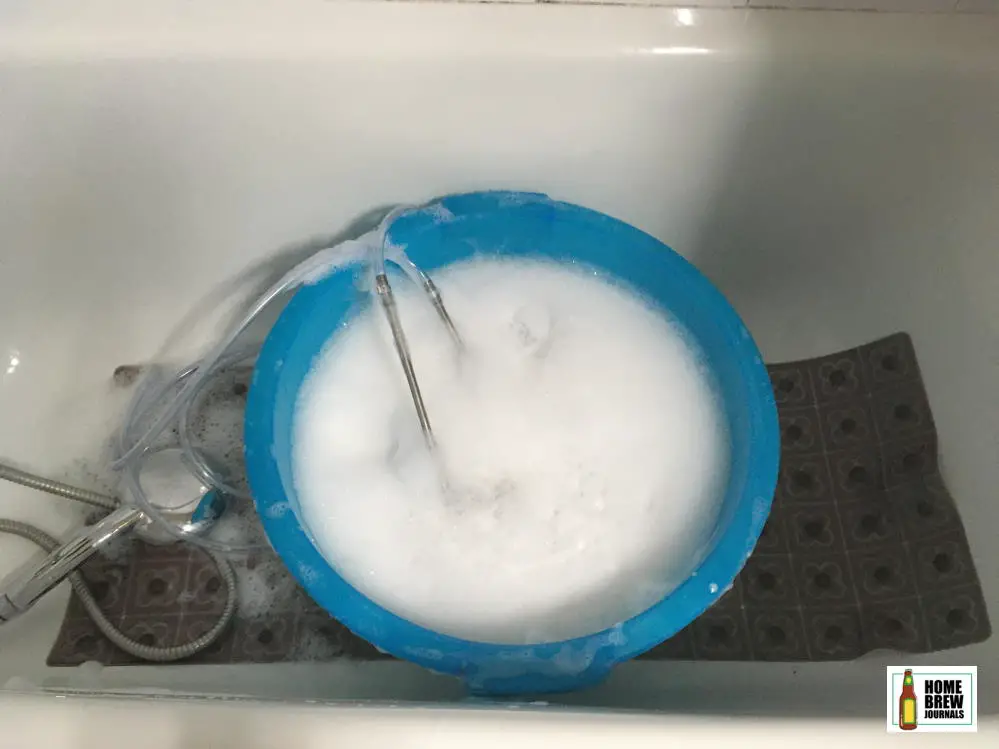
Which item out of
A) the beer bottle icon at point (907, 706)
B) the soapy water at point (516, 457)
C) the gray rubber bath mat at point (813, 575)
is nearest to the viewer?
the beer bottle icon at point (907, 706)

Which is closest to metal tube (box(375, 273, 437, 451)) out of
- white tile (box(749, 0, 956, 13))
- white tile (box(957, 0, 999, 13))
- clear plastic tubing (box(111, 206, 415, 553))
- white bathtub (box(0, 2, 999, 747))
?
clear plastic tubing (box(111, 206, 415, 553))

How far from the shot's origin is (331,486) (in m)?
0.81

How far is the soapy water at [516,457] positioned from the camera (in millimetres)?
766

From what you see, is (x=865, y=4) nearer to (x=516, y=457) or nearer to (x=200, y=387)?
(x=516, y=457)

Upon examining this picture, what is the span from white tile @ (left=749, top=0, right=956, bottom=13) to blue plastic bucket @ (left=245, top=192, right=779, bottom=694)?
267 millimetres

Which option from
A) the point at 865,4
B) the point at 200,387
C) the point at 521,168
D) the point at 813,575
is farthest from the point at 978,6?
the point at 200,387

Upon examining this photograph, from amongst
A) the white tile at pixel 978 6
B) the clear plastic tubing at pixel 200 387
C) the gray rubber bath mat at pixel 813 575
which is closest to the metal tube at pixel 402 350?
the clear plastic tubing at pixel 200 387

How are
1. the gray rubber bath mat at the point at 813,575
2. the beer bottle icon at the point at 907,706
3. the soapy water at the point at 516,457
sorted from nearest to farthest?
the beer bottle icon at the point at 907,706 < the soapy water at the point at 516,457 < the gray rubber bath mat at the point at 813,575

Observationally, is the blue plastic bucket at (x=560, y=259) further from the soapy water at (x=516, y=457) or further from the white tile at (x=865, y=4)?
the white tile at (x=865, y=4)

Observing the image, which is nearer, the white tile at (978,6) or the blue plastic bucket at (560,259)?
the blue plastic bucket at (560,259)

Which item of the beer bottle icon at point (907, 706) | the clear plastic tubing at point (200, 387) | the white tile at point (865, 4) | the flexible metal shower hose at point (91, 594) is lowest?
the beer bottle icon at point (907, 706)

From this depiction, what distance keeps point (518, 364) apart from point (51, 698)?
1.74 ft

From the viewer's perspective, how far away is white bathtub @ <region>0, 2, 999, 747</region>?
2.63 feet

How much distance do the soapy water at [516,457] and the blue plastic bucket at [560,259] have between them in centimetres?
3
